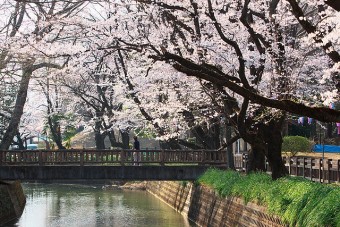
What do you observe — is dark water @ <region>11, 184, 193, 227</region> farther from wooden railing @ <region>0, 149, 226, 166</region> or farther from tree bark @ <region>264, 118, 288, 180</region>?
tree bark @ <region>264, 118, 288, 180</region>

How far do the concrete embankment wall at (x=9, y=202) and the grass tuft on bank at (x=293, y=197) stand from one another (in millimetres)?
11402

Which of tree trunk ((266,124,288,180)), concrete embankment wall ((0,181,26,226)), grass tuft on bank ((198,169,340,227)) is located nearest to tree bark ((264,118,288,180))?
tree trunk ((266,124,288,180))

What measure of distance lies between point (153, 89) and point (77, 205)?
11319mm

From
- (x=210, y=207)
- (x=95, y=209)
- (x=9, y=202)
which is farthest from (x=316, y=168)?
(x=9, y=202)

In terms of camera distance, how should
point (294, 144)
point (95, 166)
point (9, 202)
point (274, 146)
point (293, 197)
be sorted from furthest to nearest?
point (294, 144), point (9, 202), point (95, 166), point (274, 146), point (293, 197)

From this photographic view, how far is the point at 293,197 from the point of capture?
18.3 metres

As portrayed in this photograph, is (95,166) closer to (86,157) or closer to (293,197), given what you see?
(86,157)

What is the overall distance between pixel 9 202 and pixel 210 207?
1100 cm

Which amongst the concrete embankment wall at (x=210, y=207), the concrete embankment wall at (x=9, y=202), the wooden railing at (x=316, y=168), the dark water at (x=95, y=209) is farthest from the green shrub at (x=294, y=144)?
the concrete embankment wall at (x=9, y=202)

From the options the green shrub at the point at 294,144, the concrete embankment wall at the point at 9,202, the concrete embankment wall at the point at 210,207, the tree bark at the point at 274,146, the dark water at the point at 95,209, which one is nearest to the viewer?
the concrete embankment wall at the point at 210,207

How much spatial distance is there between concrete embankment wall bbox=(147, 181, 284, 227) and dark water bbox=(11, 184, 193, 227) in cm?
61

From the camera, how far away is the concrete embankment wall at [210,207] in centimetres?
2117

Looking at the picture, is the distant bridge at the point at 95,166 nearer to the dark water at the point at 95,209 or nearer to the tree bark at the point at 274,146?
the dark water at the point at 95,209

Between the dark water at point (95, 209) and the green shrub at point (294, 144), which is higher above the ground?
the green shrub at point (294, 144)
